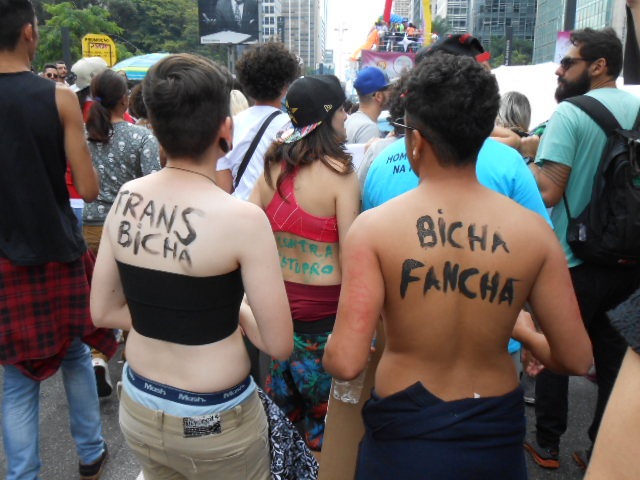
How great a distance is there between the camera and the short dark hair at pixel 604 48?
10.9 feet

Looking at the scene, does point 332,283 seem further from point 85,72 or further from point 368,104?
point 85,72

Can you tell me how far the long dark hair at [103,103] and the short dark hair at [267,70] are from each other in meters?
1.08

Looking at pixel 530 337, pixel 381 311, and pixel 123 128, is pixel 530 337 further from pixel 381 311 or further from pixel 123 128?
pixel 123 128

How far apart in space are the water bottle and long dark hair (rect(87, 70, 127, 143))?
293 cm

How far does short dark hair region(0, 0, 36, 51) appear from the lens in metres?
2.61

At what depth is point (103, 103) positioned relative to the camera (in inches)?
167

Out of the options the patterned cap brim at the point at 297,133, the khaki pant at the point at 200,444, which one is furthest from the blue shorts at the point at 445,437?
the patterned cap brim at the point at 297,133

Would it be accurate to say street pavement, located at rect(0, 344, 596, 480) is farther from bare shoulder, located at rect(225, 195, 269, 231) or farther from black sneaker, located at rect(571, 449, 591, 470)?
bare shoulder, located at rect(225, 195, 269, 231)

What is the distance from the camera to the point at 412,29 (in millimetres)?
39344

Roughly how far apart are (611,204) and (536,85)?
4.36 meters

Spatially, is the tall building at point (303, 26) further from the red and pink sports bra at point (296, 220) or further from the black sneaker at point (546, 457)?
the red and pink sports bra at point (296, 220)

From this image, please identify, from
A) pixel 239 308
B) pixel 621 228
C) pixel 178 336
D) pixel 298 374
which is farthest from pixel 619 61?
pixel 178 336

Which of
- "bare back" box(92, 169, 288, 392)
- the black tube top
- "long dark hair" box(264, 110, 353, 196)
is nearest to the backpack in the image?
"long dark hair" box(264, 110, 353, 196)

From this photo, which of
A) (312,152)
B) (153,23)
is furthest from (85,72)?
(153,23)
